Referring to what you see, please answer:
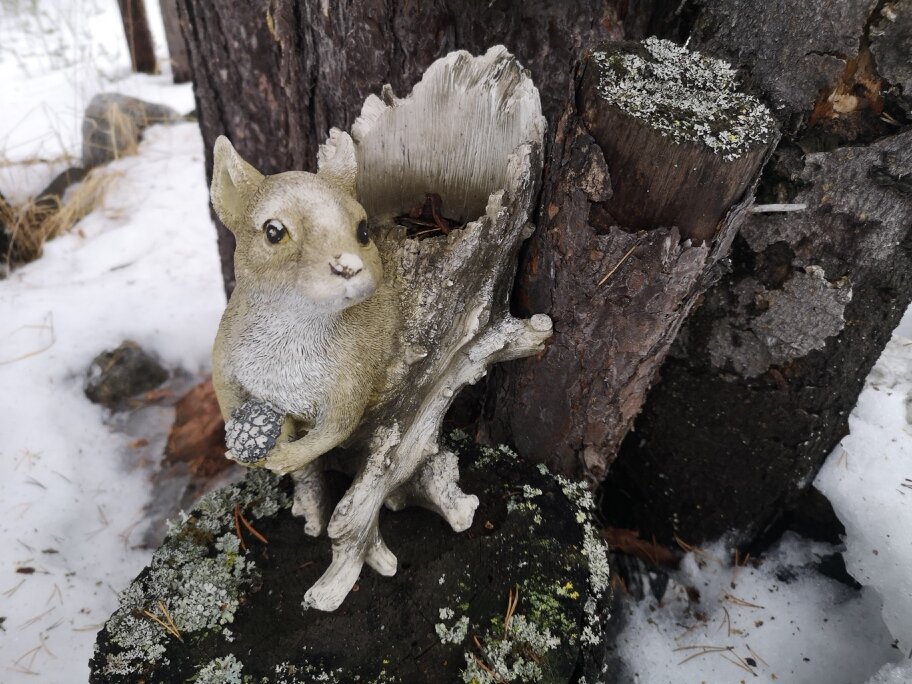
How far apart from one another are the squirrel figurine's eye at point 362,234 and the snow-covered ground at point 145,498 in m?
1.49

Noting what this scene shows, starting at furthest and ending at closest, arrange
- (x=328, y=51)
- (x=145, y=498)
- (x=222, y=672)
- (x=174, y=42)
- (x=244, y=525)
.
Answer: (x=174, y=42)
(x=145, y=498)
(x=328, y=51)
(x=244, y=525)
(x=222, y=672)

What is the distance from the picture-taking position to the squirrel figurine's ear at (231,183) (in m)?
1.09

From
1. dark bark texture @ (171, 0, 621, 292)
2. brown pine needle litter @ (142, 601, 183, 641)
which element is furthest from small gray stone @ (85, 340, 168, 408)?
brown pine needle litter @ (142, 601, 183, 641)

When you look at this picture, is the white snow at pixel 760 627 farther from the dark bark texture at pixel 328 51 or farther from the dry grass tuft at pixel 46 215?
the dry grass tuft at pixel 46 215

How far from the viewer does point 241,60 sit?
5.94 ft

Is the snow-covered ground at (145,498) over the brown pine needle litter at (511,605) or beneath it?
beneath

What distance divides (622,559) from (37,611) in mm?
1927

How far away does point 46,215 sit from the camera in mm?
3311

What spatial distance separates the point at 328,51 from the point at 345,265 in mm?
911

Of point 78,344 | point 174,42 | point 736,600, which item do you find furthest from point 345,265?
point 174,42

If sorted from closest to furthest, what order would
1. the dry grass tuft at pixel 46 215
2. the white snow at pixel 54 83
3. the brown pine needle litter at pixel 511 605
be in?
the brown pine needle litter at pixel 511 605
the dry grass tuft at pixel 46 215
the white snow at pixel 54 83

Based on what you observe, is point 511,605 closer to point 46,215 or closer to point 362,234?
point 362,234

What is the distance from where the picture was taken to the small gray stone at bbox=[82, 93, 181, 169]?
3781 millimetres

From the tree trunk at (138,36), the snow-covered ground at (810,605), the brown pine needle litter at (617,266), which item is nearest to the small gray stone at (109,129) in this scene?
the tree trunk at (138,36)
